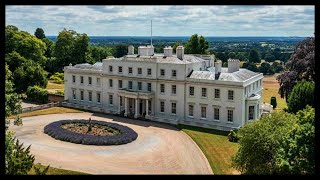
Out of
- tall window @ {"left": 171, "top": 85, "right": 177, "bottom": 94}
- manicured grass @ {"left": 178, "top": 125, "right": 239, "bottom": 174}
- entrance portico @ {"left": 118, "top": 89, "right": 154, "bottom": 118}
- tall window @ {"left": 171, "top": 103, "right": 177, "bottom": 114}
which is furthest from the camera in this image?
entrance portico @ {"left": 118, "top": 89, "right": 154, "bottom": 118}

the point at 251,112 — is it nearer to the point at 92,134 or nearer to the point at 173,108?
the point at 173,108

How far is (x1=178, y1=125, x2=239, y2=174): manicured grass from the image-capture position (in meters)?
27.8

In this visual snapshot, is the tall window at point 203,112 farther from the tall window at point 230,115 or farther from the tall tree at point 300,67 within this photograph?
the tall tree at point 300,67

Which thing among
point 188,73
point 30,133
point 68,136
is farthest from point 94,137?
point 188,73

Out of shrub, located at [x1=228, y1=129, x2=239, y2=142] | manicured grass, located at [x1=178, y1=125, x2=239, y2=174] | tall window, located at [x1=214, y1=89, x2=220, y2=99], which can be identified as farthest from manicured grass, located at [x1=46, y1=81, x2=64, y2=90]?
shrub, located at [x1=228, y1=129, x2=239, y2=142]

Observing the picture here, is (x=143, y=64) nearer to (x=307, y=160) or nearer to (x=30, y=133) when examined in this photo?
(x=30, y=133)

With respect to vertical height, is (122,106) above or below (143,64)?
below

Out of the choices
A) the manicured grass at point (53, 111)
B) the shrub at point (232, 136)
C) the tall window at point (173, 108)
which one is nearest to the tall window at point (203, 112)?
the tall window at point (173, 108)

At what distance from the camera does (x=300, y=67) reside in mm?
47000

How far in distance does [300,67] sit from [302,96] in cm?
711

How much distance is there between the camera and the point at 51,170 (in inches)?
1022

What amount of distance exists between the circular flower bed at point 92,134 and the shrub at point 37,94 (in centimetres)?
1505

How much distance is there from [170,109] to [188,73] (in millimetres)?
4838

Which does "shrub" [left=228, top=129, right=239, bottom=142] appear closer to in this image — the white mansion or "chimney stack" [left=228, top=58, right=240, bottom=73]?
the white mansion
